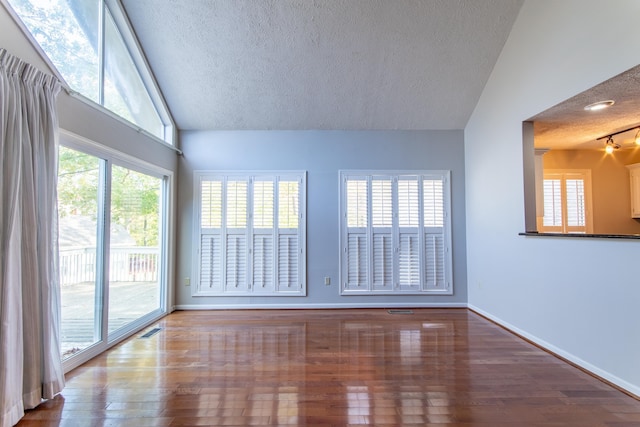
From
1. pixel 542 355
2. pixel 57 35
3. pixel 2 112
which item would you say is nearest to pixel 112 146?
pixel 57 35

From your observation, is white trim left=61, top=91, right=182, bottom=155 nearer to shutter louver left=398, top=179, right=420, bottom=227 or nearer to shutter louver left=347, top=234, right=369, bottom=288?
shutter louver left=347, top=234, right=369, bottom=288

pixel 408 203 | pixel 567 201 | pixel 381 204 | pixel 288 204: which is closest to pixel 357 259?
pixel 381 204

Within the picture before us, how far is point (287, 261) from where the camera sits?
428cm

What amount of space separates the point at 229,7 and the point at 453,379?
4.13 m

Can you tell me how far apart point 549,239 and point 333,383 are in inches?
98.7

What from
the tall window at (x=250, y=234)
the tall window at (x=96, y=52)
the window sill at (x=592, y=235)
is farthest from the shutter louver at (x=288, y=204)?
the window sill at (x=592, y=235)

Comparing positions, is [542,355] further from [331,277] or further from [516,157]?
[331,277]

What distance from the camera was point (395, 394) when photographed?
2105 mm

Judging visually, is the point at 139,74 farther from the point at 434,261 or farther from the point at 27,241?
the point at 434,261

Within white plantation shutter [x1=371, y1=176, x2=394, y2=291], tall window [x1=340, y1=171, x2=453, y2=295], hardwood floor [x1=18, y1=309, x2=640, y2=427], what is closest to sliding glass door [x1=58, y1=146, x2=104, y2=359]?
hardwood floor [x1=18, y1=309, x2=640, y2=427]

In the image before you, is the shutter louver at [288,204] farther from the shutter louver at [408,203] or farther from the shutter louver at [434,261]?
the shutter louver at [434,261]

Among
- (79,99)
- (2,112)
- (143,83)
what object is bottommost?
(2,112)

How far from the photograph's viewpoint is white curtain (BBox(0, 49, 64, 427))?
5.83 feet

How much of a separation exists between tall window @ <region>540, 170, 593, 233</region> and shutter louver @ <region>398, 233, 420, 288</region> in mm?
2063
